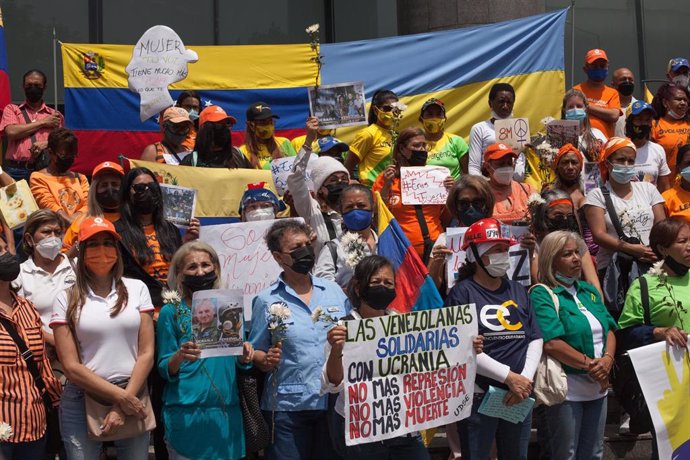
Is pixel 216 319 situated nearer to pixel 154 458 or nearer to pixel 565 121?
pixel 154 458

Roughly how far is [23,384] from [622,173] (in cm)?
521

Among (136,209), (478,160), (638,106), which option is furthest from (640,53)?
(136,209)

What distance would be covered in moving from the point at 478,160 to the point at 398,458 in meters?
4.37

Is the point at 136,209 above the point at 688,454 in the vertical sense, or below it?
above

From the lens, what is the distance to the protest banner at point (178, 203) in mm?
8617

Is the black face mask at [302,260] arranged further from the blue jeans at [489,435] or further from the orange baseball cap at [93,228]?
the blue jeans at [489,435]

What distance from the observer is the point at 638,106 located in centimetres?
1133

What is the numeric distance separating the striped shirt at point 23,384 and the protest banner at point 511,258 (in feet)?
8.99

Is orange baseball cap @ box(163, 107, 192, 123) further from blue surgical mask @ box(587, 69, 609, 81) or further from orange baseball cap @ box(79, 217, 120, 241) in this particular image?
blue surgical mask @ box(587, 69, 609, 81)

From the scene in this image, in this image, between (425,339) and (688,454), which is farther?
(688,454)

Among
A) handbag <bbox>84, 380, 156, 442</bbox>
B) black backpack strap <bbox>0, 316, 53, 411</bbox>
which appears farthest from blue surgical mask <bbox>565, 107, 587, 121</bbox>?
black backpack strap <bbox>0, 316, 53, 411</bbox>

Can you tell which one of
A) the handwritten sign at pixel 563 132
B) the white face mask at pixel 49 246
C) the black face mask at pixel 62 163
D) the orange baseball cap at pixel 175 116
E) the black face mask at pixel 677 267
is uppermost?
the orange baseball cap at pixel 175 116

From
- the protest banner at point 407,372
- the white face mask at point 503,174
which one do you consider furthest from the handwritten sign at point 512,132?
the protest banner at point 407,372

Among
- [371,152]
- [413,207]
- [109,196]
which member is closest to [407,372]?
[413,207]
